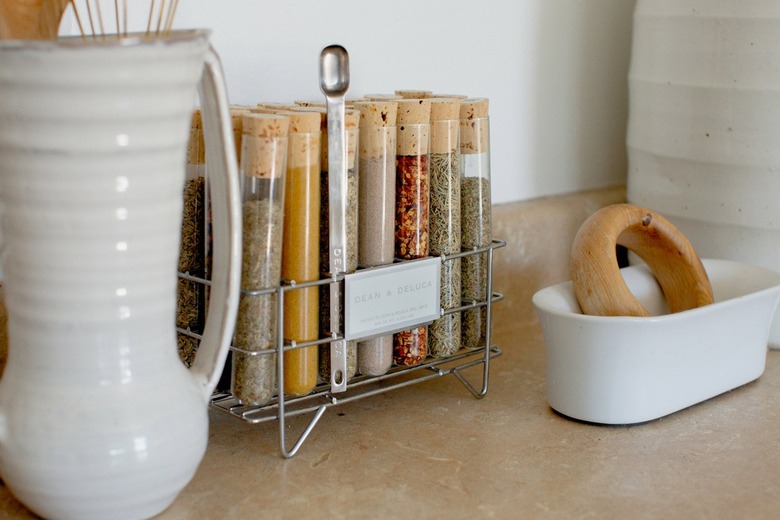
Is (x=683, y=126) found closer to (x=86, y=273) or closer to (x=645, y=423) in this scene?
(x=645, y=423)

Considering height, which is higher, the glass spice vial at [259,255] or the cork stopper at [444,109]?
the cork stopper at [444,109]

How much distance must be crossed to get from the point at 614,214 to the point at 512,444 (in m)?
0.19

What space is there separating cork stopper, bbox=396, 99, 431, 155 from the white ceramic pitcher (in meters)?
0.15

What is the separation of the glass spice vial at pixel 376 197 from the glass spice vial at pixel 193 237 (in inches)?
3.9

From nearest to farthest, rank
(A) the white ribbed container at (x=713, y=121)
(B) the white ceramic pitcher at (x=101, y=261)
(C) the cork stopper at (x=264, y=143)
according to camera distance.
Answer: (B) the white ceramic pitcher at (x=101, y=261) < (C) the cork stopper at (x=264, y=143) < (A) the white ribbed container at (x=713, y=121)

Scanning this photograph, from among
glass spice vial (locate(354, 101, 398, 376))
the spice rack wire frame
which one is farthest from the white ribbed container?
glass spice vial (locate(354, 101, 398, 376))

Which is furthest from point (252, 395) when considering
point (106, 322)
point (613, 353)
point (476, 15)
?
point (476, 15)

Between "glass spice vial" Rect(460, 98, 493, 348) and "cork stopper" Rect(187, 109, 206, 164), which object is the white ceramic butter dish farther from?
"cork stopper" Rect(187, 109, 206, 164)

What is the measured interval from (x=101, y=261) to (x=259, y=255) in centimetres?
12

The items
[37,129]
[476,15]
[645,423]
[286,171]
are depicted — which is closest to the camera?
[37,129]

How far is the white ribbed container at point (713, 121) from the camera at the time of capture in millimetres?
831

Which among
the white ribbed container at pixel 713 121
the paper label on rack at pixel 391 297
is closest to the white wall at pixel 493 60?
the white ribbed container at pixel 713 121

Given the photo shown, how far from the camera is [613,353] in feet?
2.19

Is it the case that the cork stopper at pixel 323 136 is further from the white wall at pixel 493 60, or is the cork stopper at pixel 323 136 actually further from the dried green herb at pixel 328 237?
the white wall at pixel 493 60
